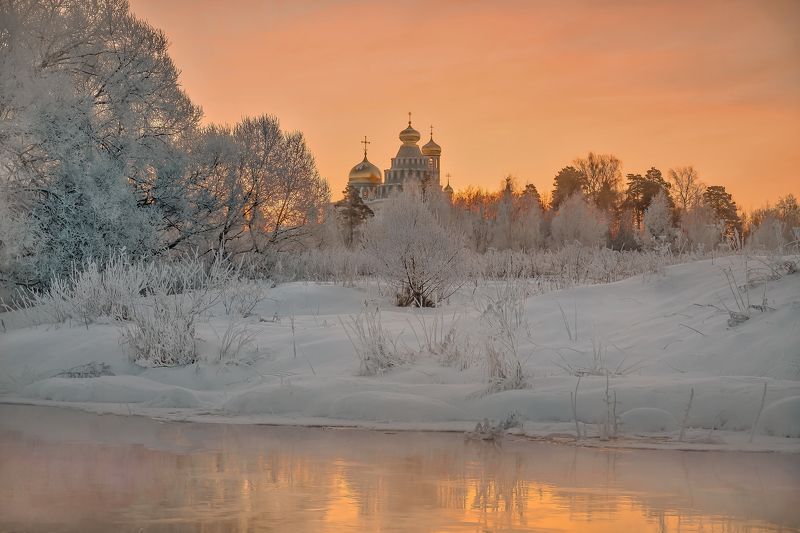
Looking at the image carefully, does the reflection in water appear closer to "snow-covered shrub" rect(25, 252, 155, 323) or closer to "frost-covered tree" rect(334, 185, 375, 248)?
"snow-covered shrub" rect(25, 252, 155, 323)

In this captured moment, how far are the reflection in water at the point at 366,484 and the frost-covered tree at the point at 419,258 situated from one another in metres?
11.3

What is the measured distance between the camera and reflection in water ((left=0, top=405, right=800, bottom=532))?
514 centimetres

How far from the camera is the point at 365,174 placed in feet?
477

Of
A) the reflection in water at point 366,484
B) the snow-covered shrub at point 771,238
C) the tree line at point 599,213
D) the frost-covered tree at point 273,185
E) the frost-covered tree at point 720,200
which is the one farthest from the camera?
the frost-covered tree at point 720,200

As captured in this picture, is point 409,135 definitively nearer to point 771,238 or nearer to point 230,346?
point 771,238

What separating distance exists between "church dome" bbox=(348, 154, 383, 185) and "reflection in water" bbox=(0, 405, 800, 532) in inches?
5405

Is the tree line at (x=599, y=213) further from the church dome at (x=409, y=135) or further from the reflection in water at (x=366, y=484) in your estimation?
the church dome at (x=409, y=135)

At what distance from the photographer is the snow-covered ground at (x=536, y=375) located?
8008mm

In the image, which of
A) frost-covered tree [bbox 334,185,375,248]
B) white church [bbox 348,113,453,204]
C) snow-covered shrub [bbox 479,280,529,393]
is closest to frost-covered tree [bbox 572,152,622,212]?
frost-covered tree [bbox 334,185,375,248]

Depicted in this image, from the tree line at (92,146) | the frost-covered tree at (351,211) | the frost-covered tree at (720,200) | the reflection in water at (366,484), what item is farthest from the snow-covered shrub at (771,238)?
the frost-covered tree at (720,200)

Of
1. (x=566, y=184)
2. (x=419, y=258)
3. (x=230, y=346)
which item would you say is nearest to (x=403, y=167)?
(x=566, y=184)

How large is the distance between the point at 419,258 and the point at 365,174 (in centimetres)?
12666

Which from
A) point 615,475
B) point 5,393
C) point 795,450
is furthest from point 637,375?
point 5,393

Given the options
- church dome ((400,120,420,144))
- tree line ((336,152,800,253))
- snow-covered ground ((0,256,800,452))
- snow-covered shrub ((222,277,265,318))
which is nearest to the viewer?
snow-covered ground ((0,256,800,452))
